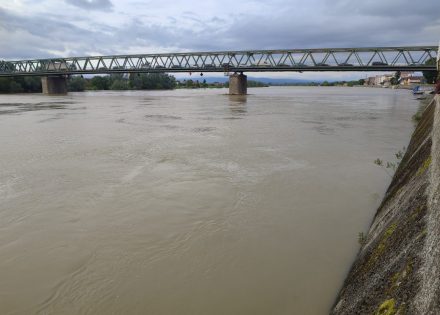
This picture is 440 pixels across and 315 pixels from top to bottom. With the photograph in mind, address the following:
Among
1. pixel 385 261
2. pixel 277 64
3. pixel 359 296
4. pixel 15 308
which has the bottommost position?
pixel 15 308

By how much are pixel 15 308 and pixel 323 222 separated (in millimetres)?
6368

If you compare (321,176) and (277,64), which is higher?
(277,64)

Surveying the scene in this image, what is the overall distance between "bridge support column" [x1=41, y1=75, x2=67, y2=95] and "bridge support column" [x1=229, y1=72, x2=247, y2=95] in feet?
194

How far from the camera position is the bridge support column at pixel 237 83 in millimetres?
92688

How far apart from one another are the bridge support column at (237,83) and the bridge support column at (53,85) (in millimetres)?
59187

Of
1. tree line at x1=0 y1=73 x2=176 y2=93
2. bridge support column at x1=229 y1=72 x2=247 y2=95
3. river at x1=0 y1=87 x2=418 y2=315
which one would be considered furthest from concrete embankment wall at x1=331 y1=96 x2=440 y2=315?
tree line at x1=0 y1=73 x2=176 y2=93

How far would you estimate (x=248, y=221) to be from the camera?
8.30 meters

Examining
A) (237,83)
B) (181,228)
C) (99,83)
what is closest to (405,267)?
(181,228)

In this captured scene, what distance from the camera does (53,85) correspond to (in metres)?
Answer: 111

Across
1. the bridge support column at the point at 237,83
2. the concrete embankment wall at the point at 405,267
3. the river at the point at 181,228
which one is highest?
the bridge support column at the point at 237,83

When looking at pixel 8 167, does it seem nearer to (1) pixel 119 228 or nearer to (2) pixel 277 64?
(1) pixel 119 228

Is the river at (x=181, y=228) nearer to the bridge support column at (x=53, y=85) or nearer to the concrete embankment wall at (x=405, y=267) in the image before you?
the concrete embankment wall at (x=405, y=267)

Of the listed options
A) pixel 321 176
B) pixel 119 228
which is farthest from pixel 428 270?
pixel 321 176

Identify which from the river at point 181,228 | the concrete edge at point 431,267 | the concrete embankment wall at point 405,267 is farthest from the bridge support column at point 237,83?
the concrete edge at point 431,267
